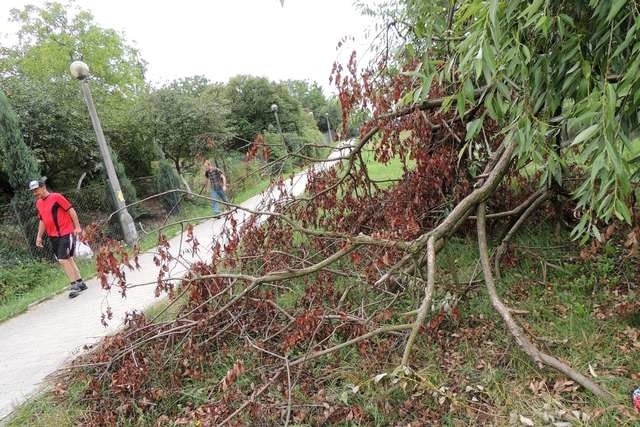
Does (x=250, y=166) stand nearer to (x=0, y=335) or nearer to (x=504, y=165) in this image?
(x=504, y=165)

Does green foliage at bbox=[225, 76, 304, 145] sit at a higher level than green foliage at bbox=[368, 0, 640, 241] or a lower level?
higher

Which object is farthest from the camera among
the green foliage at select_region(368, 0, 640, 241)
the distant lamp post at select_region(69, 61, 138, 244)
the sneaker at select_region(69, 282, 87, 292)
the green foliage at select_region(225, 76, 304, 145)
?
the green foliage at select_region(225, 76, 304, 145)

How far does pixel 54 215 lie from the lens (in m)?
5.88

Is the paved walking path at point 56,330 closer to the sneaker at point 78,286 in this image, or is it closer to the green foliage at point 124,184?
the sneaker at point 78,286

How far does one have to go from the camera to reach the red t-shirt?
19.2ft

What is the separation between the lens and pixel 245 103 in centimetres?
2325

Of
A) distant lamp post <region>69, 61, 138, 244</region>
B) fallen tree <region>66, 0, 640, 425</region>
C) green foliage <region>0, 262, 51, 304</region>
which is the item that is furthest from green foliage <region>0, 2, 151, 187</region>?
fallen tree <region>66, 0, 640, 425</region>

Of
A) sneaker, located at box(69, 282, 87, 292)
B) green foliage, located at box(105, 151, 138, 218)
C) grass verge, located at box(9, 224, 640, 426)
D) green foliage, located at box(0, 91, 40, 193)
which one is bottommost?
grass verge, located at box(9, 224, 640, 426)

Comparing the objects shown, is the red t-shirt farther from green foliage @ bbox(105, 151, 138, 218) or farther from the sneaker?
green foliage @ bbox(105, 151, 138, 218)

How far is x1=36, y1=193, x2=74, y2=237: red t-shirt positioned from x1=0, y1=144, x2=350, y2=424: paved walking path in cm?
96

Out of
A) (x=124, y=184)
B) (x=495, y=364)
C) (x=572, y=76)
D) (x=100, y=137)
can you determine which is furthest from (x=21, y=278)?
(x=572, y=76)

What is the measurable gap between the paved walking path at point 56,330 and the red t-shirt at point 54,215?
3.16ft

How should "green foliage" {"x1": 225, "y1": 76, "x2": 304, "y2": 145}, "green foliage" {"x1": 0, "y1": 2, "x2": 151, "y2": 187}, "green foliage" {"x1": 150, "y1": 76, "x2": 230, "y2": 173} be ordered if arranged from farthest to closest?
"green foliage" {"x1": 225, "y1": 76, "x2": 304, "y2": 145}
"green foliage" {"x1": 150, "y1": 76, "x2": 230, "y2": 173}
"green foliage" {"x1": 0, "y1": 2, "x2": 151, "y2": 187}

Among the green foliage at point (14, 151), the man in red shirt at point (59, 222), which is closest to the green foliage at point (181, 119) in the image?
the green foliage at point (14, 151)
